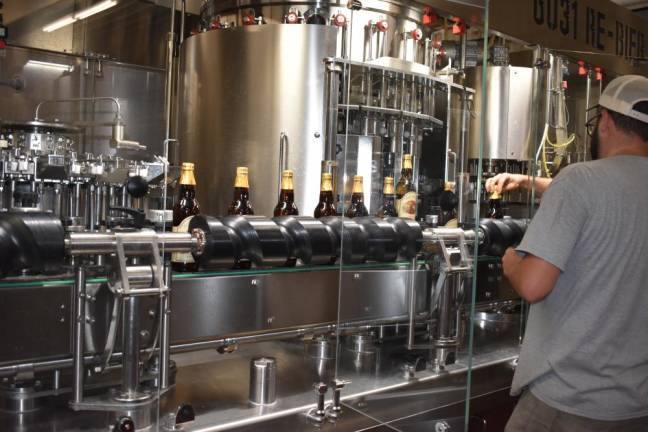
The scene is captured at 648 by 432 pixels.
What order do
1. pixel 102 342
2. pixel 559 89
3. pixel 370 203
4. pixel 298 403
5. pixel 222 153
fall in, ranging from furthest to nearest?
pixel 222 153, pixel 559 89, pixel 370 203, pixel 298 403, pixel 102 342

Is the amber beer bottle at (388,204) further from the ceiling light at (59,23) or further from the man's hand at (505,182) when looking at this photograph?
the ceiling light at (59,23)

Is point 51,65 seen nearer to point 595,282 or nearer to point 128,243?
point 128,243

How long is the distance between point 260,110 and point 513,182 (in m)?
1.42

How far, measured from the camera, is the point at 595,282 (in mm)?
1078

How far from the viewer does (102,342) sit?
107cm

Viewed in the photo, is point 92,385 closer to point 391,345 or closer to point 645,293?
point 391,345

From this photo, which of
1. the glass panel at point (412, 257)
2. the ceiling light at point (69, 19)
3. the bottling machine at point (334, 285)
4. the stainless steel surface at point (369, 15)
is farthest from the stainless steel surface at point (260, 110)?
the ceiling light at point (69, 19)

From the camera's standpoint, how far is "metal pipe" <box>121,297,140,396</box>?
105 centimetres

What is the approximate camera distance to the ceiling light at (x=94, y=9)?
401 centimetres

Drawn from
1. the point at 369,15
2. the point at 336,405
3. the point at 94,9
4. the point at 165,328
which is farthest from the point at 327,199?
the point at 94,9

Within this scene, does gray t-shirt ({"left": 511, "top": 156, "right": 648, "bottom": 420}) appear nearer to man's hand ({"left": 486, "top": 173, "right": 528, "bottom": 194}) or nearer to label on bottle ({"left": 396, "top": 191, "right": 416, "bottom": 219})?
label on bottle ({"left": 396, "top": 191, "right": 416, "bottom": 219})

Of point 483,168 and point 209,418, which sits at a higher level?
point 483,168

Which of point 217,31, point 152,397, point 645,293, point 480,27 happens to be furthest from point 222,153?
point 645,293

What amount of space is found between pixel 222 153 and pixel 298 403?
1781 mm
